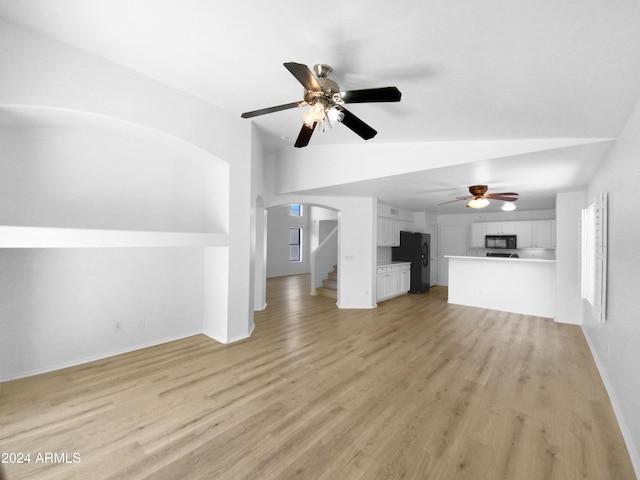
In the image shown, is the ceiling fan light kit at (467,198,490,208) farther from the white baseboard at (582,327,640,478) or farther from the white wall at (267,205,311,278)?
the white wall at (267,205,311,278)

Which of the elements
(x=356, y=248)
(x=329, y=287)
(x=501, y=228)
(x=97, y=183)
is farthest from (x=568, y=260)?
(x=97, y=183)

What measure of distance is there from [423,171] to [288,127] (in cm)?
209

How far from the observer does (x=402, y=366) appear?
10.4 feet

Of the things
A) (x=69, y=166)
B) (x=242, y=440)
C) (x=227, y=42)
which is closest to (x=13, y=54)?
(x=69, y=166)

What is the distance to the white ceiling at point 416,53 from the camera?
1530mm

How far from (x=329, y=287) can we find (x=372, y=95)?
594cm

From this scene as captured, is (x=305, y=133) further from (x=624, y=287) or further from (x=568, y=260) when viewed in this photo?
(x=568, y=260)

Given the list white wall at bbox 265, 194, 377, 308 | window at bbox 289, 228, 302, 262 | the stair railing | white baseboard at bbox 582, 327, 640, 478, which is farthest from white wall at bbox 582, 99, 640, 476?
window at bbox 289, 228, 302, 262

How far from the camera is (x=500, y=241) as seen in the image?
770 cm

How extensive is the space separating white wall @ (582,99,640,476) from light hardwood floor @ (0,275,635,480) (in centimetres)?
24

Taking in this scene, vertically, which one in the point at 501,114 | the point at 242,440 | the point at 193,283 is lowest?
the point at 242,440

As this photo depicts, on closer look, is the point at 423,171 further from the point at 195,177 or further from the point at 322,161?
the point at 195,177

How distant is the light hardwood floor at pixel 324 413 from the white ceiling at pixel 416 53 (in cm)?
253

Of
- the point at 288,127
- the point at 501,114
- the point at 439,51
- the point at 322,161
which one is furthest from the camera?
the point at 322,161
